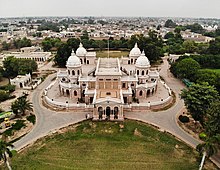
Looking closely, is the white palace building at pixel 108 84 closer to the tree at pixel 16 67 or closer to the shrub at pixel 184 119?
the shrub at pixel 184 119

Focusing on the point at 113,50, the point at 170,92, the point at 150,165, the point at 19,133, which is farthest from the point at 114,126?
the point at 113,50

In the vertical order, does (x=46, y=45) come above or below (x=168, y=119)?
above

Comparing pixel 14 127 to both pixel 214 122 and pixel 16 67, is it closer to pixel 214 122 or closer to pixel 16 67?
pixel 214 122

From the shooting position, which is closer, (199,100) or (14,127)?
(199,100)

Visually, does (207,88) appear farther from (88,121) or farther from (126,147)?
(88,121)

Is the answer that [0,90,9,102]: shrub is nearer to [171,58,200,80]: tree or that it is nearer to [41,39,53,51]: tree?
[171,58,200,80]: tree

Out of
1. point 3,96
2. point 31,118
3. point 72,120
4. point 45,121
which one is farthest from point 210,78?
point 3,96

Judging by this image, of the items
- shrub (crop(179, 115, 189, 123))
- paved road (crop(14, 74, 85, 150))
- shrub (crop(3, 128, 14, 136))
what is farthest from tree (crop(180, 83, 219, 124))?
shrub (crop(3, 128, 14, 136))

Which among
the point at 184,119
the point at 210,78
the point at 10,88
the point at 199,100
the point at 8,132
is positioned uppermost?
the point at 210,78

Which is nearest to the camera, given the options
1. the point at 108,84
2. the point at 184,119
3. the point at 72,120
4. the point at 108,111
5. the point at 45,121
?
the point at 184,119
